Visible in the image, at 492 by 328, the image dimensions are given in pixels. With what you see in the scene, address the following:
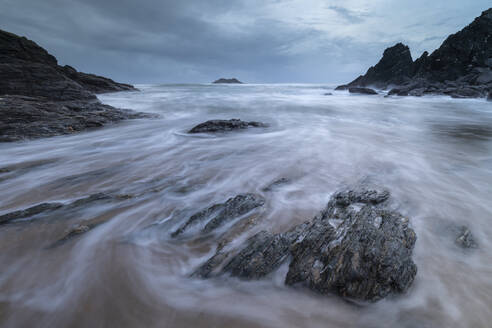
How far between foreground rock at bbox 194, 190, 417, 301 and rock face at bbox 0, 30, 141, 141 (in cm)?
858

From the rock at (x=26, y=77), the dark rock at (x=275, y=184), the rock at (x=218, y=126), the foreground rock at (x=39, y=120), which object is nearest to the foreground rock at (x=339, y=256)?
the dark rock at (x=275, y=184)

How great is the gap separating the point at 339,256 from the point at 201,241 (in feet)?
4.81

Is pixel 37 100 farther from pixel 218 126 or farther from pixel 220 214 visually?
pixel 220 214

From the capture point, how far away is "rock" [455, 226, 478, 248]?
2.51 metres

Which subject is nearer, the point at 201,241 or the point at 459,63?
the point at 201,241

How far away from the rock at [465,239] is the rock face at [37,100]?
34.2 ft

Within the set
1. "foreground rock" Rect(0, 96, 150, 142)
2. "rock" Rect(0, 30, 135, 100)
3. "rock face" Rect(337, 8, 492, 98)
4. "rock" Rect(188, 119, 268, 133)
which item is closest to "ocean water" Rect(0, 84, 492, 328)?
"foreground rock" Rect(0, 96, 150, 142)

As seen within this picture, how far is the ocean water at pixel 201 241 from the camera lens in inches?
71.0

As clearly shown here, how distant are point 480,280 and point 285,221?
1905mm

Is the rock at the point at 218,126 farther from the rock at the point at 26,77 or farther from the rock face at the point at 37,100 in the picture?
the rock at the point at 26,77

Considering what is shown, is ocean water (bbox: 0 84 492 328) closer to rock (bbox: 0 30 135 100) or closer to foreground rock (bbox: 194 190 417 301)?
foreground rock (bbox: 194 190 417 301)

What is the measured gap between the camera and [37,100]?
407 inches

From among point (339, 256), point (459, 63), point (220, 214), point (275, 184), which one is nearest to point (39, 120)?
point (220, 214)

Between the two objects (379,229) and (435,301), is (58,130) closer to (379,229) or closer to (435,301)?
(379,229)
